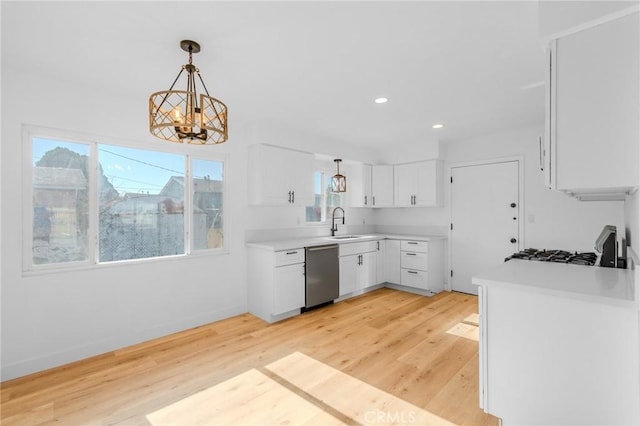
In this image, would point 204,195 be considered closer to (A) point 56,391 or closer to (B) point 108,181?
(B) point 108,181

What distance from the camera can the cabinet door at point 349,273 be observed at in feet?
14.6

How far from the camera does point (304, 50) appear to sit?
2172 millimetres

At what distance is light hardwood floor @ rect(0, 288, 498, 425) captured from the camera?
6.61ft

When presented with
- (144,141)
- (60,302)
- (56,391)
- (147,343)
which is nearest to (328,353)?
(147,343)

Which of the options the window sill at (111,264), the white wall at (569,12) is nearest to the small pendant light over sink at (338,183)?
the window sill at (111,264)

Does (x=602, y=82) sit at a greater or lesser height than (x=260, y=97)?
lesser

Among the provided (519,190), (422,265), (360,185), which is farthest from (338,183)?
(519,190)

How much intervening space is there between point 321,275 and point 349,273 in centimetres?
61

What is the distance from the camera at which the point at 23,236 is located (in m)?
2.53

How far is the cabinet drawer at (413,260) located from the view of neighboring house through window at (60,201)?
13.7 feet

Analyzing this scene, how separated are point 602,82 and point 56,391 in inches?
157

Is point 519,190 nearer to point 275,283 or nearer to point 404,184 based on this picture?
point 404,184

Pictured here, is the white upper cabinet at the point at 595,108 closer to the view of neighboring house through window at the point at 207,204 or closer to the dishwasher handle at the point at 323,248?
the dishwasher handle at the point at 323,248

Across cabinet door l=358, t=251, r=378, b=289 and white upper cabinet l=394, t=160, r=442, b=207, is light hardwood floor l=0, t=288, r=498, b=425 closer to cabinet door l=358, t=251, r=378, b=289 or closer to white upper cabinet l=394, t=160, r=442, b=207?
cabinet door l=358, t=251, r=378, b=289
